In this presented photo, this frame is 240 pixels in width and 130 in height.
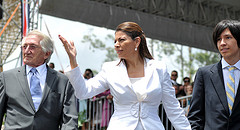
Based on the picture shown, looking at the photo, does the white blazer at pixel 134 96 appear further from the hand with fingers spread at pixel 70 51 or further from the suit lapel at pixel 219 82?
the suit lapel at pixel 219 82

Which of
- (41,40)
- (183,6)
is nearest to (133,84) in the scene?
(41,40)

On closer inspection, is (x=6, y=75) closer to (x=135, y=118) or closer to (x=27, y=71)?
(x=27, y=71)

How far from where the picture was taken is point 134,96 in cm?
344

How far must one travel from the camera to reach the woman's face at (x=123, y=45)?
3547 mm

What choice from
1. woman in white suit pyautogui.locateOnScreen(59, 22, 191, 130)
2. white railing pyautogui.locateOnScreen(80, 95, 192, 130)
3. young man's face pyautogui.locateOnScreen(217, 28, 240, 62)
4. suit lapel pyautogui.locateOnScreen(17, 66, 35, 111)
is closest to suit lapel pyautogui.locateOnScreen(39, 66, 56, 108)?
suit lapel pyautogui.locateOnScreen(17, 66, 35, 111)

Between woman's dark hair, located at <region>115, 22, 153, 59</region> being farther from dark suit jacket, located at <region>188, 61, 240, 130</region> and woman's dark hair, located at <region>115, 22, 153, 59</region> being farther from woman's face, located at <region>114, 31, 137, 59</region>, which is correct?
dark suit jacket, located at <region>188, 61, 240, 130</region>

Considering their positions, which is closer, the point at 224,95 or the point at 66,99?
the point at 224,95

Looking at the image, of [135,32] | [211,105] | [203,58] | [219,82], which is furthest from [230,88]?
[203,58]

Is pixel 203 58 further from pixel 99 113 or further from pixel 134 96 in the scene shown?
pixel 134 96

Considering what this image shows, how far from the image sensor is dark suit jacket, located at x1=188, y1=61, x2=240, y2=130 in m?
3.54

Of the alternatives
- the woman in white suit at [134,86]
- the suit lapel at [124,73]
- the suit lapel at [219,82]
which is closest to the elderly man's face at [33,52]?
the woman in white suit at [134,86]

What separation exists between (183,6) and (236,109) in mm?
12640

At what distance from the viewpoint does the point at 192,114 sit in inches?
145

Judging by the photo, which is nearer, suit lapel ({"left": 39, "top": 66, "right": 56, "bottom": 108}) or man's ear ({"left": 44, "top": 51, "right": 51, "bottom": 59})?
suit lapel ({"left": 39, "top": 66, "right": 56, "bottom": 108})
